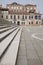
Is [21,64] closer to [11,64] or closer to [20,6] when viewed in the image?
[11,64]

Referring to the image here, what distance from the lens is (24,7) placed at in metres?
120

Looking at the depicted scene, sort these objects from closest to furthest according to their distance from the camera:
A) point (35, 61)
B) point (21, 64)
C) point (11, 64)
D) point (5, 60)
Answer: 1. point (11, 64)
2. point (5, 60)
3. point (21, 64)
4. point (35, 61)

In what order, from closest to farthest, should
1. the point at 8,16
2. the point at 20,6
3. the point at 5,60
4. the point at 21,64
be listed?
1. the point at 5,60
2. the point at 21,64
3. the point at 8,16
4. the point at 20,6

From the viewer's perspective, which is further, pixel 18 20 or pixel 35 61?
pixel 18 20

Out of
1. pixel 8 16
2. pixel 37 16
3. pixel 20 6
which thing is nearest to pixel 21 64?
pixel 8 16

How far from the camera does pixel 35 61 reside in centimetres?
579

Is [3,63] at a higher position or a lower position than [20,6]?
lower

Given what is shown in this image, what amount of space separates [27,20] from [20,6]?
1185 inches

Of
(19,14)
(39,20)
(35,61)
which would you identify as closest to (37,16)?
(39,20)

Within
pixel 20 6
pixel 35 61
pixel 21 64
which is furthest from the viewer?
pixel 20 6

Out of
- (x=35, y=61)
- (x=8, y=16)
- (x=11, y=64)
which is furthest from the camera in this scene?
(x=8, y=16)

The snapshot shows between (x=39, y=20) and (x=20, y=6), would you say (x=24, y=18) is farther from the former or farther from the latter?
(x=20, y=6)

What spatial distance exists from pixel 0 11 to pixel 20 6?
31026 mm

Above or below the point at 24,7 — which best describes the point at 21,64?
below
